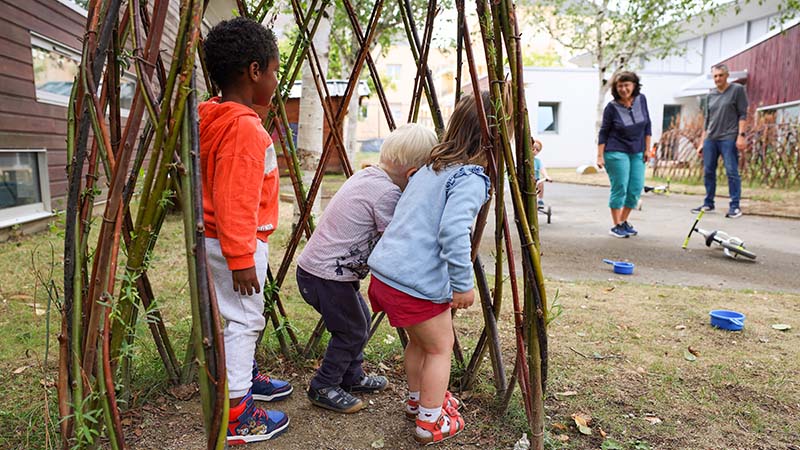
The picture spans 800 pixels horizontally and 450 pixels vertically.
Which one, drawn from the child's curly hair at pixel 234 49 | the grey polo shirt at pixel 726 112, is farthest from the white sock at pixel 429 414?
Answer: the grey polo shirt at pixel 726 112

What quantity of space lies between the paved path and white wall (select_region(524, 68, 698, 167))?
1461 cm

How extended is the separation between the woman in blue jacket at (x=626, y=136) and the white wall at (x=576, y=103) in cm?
1756

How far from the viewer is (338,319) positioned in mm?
2295

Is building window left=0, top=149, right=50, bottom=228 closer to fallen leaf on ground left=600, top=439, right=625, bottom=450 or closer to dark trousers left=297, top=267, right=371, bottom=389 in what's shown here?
dark trousers left=297, top=267, right=371, bottom=389

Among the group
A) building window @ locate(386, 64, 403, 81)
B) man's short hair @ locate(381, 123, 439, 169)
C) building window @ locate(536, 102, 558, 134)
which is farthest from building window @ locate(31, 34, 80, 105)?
building window @ locate(386, 64, 403, 81)

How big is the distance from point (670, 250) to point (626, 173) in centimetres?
92

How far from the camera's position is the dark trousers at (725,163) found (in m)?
7.74

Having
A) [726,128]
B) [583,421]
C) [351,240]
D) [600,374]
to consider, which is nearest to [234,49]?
[351,240]

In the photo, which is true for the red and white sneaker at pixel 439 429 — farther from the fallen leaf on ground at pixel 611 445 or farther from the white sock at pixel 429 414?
the fallen leaf on ground at pixel 611 445

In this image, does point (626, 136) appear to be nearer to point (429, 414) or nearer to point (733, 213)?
point (733, 213)

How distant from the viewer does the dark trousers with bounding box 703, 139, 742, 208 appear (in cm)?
774

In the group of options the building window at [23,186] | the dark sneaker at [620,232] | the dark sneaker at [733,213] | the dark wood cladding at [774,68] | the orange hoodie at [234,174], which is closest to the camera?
the orange hoodie at [234,174]

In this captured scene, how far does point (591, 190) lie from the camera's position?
13.1 meters

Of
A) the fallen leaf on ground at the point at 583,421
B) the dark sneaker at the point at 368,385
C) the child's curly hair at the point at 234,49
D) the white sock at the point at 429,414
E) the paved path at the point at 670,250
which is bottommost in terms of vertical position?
the paved path at the point at 670,250
